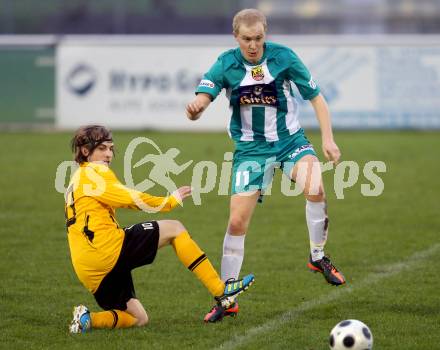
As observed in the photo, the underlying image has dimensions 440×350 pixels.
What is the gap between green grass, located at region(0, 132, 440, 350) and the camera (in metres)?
5.89

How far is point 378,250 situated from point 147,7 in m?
15.7

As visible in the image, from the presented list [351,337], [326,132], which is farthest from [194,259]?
[351,337]

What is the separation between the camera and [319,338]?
5766 mm

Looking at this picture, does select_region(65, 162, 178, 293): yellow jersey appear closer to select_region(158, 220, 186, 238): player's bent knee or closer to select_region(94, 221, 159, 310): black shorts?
select_region(94, 221, 159, 310): black shorts

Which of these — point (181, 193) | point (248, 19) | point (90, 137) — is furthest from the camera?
point (248, 19)

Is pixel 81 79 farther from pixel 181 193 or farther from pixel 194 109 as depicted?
pixel 181 193

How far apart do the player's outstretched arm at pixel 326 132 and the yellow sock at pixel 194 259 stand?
1.02 m

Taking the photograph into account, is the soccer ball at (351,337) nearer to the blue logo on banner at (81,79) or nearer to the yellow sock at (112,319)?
the yellow sock at (112,319)

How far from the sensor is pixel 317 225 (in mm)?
6785

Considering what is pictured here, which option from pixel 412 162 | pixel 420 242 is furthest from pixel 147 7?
pixel 420 242

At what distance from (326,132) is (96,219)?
1595 millimetres

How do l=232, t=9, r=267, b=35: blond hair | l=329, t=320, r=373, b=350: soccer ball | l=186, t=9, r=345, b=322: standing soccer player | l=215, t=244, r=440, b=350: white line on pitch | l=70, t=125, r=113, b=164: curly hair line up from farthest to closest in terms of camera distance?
l=186, t=9, r=345, b=322: standing soccer player < l=232, t=9, r=267, b=35: blond hair < l=70, t=125, r=113, b=164: curly hair < l=215, t=244, r=440, b=350: white line on pitch < l=329, t=320, r=373, b=350: soccer ball

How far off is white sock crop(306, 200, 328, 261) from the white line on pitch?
35 centimetres

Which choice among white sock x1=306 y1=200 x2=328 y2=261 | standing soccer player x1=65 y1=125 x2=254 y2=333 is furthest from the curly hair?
white sock x1=306 y1=200 x2=328 y2=261
